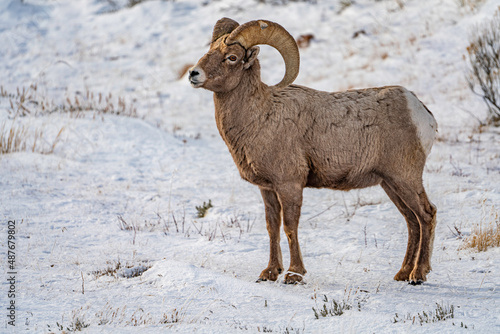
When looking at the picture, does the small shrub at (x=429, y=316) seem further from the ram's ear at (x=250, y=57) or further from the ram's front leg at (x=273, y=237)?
the ram's ear at (x=250, y=57)

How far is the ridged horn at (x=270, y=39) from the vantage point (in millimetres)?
5031

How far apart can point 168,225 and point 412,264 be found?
325 cm

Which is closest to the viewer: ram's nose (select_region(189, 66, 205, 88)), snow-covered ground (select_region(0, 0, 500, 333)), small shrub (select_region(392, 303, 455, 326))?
small shrub (select_region(392, 303, 455, 326))

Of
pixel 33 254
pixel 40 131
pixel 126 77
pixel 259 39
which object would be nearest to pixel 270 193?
pixel 259 39

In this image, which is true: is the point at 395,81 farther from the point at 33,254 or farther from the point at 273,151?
the point at 33,254

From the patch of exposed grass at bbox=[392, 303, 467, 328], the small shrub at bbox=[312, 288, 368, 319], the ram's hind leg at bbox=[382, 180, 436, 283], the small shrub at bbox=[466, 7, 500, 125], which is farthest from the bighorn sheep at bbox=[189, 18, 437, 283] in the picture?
the small shrub at bbox=[466, 7, 500, 125]

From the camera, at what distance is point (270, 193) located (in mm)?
5465

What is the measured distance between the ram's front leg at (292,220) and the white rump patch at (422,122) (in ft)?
4.49

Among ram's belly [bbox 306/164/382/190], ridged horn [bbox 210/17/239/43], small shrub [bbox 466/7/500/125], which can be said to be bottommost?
ram's belly [bbox 306/164/382/190]

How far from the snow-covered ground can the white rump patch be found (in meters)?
1.31

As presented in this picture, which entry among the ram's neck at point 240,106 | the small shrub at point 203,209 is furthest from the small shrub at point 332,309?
the small shrub at point 203,209

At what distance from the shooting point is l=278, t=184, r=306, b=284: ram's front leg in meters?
5.10

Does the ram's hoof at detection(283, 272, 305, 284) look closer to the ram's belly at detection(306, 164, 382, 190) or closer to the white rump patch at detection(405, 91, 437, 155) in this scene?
the ram's belly at detection(306, 164, 382, 190)

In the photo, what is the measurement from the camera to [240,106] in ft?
17.1
